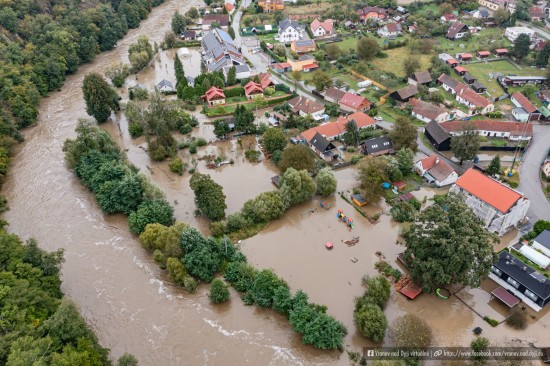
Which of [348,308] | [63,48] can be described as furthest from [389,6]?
[348,308]

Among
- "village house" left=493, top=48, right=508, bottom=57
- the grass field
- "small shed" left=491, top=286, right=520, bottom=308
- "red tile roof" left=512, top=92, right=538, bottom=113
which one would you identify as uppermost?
"small shed" left=491, top=286, right=520, bottom=308

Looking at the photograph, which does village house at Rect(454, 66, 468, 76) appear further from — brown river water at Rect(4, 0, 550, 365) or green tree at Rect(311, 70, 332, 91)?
brown river water at Rect(4, 0, 550, 365)

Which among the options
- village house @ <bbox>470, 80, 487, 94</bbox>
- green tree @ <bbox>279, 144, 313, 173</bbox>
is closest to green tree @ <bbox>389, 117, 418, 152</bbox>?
green tree @ <bbox>279, 144, 313, 173</bbox>

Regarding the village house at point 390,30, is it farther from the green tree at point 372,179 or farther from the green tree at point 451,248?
the green tree at point 451,248

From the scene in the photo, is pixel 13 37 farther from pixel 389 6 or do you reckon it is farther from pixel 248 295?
pixel 389 6

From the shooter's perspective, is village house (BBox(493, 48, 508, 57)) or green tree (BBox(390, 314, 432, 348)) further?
village house (BBox(493, 48, 508, 57))

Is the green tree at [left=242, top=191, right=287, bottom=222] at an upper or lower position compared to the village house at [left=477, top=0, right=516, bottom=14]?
upper
